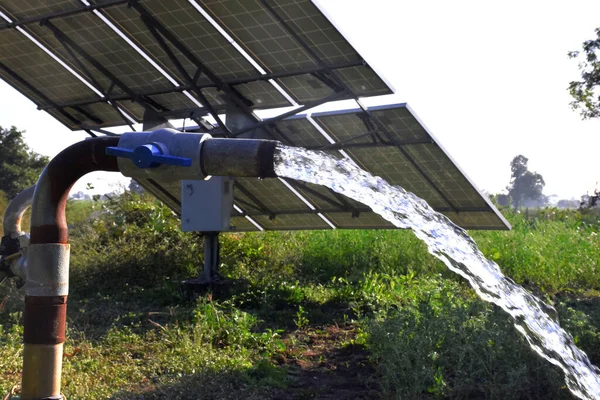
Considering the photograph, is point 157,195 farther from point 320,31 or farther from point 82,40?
point 320,31

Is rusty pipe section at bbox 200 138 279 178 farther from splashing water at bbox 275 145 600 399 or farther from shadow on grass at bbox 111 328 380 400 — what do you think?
shadow on grass at bbox 111 328 380 400

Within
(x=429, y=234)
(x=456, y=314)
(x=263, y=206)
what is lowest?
(x=456, y=314)

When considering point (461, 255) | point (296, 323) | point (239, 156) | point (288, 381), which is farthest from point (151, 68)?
point (239, 156)

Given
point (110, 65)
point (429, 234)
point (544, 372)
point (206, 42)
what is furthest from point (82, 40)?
point (544, 372)

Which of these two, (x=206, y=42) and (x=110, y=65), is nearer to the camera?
(x=206, y=42)

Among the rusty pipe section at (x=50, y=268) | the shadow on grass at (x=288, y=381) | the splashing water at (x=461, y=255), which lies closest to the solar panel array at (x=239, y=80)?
the shadow on grass at (x=288, y=381)

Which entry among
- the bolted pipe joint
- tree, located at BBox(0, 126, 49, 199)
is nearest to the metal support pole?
the bolted pipe joint

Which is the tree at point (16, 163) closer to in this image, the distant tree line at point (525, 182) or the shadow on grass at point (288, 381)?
the shadow on grass at point (288, 381)

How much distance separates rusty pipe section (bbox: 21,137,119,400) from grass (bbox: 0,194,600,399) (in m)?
1.39

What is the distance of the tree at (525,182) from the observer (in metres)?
71.8

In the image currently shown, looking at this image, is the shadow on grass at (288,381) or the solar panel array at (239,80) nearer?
the shadow on grass at (288,381)

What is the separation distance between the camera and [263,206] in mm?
9289

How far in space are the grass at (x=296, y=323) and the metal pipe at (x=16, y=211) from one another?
859mm

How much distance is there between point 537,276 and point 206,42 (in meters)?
5.03
